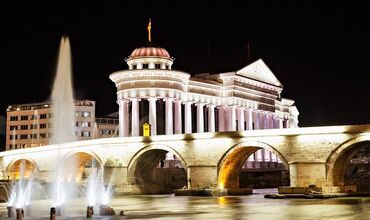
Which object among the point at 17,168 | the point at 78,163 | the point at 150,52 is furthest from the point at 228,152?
the point at 17,168

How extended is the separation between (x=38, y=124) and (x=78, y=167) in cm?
3857

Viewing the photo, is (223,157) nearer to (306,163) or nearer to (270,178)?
(306,163)

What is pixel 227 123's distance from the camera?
77125mm

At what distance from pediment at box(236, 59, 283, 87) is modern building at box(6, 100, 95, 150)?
3181 centimetres

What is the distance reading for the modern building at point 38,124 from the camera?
328 ft

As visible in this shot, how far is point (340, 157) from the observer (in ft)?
138

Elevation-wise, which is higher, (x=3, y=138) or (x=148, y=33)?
(x=148, y=33)

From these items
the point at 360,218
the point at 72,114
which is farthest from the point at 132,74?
the point at 360,218

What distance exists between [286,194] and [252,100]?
129 feet

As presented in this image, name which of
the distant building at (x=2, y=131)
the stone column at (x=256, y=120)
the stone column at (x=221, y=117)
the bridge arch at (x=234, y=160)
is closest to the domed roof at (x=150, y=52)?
the stone column at (x=221, y=117)

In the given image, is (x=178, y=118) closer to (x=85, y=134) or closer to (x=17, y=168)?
(x=17, y=168)

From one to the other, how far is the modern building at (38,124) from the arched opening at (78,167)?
30.7 metres

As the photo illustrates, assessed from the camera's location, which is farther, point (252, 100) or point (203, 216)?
point (252, 100)

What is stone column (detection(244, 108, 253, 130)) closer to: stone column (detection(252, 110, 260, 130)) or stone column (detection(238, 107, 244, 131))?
stone column (detection(238, 107, 244, 131))
